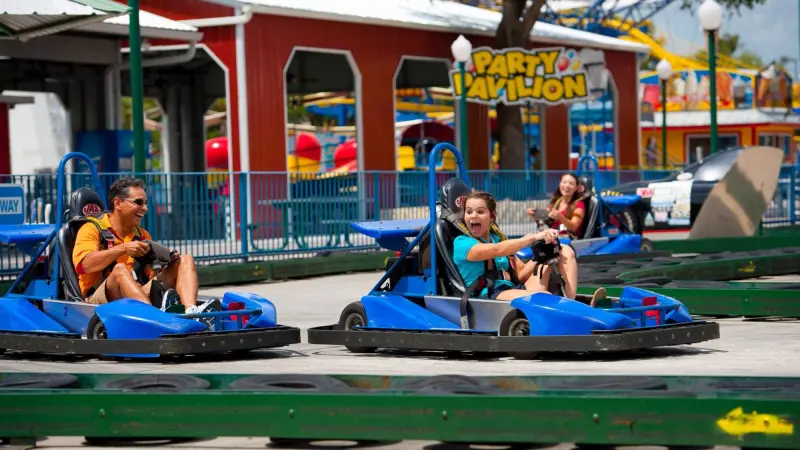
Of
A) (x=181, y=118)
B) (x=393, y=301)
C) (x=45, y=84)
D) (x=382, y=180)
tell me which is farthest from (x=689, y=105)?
(x=393, y=301)

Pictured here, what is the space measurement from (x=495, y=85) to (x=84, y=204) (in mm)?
20817

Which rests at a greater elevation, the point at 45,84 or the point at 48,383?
the point at 45,84

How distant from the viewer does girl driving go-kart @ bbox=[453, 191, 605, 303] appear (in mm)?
9086

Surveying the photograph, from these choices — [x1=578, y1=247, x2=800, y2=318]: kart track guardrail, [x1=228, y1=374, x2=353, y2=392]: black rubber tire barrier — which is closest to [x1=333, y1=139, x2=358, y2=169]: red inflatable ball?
[x1=578, y1=247, x2=800, y2=318]: kart track guardrail

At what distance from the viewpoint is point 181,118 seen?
32.1m

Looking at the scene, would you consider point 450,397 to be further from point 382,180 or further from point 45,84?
point 45,84

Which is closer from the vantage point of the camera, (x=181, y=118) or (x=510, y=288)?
(x=510, y=288)

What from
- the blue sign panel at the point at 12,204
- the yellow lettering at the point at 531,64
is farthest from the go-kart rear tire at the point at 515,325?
the yellow lettering at the point at 531,64

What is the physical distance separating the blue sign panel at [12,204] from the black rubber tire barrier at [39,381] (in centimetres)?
766

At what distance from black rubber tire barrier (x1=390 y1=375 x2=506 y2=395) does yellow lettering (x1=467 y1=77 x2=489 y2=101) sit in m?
23.4

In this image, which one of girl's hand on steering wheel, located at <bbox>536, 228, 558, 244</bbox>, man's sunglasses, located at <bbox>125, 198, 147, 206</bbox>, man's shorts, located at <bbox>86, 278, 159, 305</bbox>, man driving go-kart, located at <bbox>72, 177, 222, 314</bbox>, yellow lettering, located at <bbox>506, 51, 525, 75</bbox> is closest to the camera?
girl's hand on steering wheel, located at <bbox>536, 228, 558, 244</bbox>

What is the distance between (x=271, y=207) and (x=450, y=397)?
13.0 metres

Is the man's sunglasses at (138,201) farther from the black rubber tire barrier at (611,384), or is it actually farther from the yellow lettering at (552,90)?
the yellow lettering at (552,90)

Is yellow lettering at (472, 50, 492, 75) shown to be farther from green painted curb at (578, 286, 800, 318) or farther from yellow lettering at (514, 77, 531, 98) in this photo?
green painted curb at (578, 286, 800, 318)
